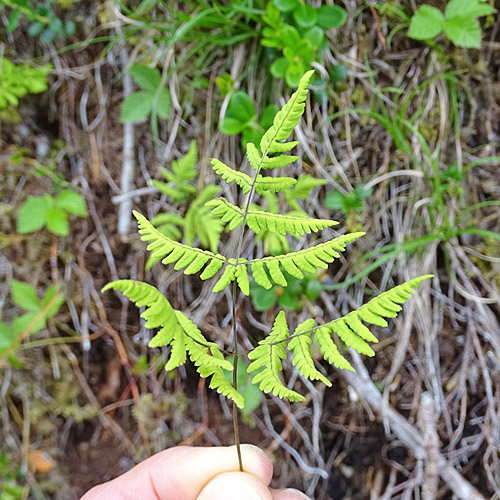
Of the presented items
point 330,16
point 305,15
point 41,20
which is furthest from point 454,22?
point 41,20

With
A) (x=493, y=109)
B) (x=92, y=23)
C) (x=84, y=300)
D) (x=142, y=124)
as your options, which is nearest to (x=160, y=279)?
(x=84, y=300)

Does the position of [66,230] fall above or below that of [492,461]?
above

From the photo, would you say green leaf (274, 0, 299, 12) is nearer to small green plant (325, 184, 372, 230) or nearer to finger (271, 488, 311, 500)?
small green plant (325, 184, 372, 230)

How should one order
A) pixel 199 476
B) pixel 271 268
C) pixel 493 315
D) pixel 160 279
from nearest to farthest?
pixel 271 268 → pixel 199 476 → pixel 493 315 → pixel 160 279

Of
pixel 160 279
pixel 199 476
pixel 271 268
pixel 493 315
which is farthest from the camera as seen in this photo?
pixel 160 279

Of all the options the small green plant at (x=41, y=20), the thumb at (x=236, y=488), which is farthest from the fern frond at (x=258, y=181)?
the small green plant at (x=41, y=20)

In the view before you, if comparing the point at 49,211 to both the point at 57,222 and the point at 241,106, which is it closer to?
the point at 57,222

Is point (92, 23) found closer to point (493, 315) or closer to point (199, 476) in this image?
point (199, 476)
